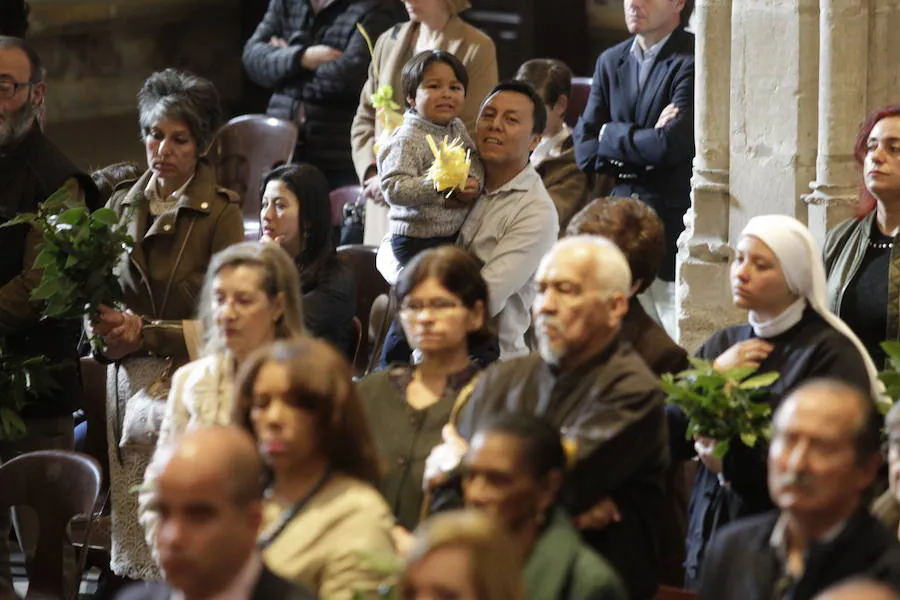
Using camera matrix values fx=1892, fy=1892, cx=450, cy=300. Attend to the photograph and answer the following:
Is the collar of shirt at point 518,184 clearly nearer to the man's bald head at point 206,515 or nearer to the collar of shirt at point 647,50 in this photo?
the collar of shirt at point 647,50

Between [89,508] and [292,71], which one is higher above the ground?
[292,71]

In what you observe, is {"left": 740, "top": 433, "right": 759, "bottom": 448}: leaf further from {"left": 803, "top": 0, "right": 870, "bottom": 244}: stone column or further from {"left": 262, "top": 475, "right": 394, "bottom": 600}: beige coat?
{"left": 803, "top": 0, "right": 870, "bottom": 244}: stone column

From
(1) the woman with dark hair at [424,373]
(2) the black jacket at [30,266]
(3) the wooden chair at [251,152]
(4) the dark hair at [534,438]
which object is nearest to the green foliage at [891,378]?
(1) the woman with dark hair at [424,373]

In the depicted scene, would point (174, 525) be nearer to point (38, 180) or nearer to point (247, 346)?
point (247, 346)

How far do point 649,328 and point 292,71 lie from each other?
184 inches

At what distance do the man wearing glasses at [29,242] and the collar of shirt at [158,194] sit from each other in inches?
13.2

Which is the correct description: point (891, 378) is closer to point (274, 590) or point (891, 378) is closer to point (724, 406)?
point (724, 406)

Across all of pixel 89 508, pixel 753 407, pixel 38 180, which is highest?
pixel 38 180

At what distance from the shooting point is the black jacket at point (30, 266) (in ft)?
20.6

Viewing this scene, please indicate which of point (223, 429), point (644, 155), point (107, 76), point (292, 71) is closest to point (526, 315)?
point (644, 155)

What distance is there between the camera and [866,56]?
6.80 meters

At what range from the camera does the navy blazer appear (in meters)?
7.48

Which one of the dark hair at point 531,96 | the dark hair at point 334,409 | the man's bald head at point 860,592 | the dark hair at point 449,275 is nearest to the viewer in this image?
the man's bald head at point 860,592

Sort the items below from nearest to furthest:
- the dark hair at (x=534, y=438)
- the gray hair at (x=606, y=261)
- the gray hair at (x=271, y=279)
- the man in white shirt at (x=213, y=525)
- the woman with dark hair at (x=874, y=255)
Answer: the man in white shirt at (x=213, y=525) < the dark hair at (x=534, y=438) < the gray hair at (x=606, y=261) < the gray hair at (x=271, y=279) < the woman with dark hair at (x=874, y=255)
